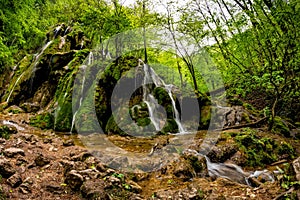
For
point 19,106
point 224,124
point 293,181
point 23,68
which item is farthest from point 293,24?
point 23,68

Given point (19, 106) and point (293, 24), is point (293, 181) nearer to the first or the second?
point (293, 24)

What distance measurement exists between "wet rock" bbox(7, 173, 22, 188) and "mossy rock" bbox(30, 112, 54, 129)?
640 cm

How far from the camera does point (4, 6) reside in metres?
8.37

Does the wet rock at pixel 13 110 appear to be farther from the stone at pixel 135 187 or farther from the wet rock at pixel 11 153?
the stone at pixel 135 187

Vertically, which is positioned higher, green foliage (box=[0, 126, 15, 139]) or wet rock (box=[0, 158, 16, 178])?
green foliage (box=[0, 126, 15, 139])

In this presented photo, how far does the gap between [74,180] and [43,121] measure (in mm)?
7148

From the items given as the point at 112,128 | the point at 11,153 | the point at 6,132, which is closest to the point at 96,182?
the point at 11,153

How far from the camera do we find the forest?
4883 millimetres

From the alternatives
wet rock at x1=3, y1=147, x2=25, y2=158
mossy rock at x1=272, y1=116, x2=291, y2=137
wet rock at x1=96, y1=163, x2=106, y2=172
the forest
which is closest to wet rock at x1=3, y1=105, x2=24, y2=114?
the forest

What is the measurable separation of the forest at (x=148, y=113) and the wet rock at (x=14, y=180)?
19 mm

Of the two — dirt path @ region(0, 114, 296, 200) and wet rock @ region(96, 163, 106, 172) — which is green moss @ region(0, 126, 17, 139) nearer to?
dirt path @ region(0, 114, 296, 200)

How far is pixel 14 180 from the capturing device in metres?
4.39

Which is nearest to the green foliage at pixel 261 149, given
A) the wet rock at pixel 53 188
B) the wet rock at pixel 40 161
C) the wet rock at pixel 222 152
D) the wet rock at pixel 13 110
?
the wet rock at pixel 222 152

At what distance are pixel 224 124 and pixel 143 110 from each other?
398 cm
